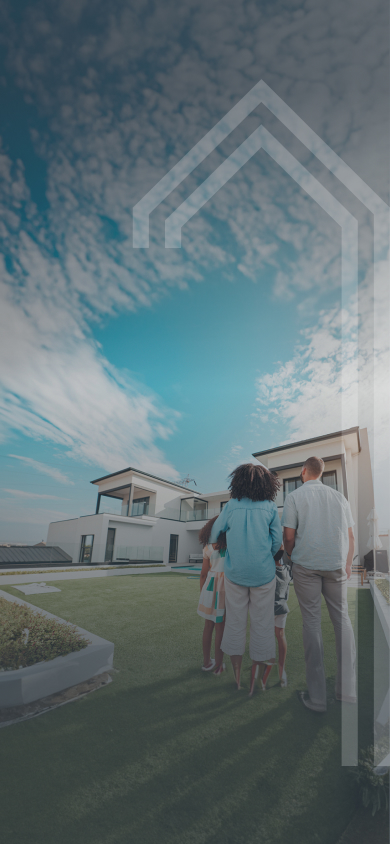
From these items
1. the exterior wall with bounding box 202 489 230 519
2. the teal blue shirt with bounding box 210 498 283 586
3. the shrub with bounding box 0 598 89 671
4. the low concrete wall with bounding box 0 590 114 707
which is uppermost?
the exterior wall with bounding box 202 489 230 519

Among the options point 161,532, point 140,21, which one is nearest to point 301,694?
point 140,21

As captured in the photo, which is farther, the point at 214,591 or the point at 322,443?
the point at 322,443

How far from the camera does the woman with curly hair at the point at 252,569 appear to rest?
2605 mm

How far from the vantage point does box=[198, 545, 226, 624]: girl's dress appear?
3072 mm

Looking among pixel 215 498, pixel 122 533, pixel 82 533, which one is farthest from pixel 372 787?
pixel 215 498

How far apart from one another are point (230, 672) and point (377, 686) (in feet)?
3.87

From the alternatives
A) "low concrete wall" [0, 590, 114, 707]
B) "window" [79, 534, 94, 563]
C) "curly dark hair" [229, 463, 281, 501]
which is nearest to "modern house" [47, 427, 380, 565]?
"window" [79, 534, 94, 563]

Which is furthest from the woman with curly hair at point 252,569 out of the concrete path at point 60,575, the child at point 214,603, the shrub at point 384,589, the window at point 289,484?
the window at point 289,484

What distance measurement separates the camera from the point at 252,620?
2.61 metres

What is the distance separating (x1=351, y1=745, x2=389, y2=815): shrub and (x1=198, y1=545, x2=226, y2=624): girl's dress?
1498 millimetres

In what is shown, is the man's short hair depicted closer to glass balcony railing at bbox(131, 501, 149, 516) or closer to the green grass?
the green grass

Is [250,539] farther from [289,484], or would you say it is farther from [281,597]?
[289,484]

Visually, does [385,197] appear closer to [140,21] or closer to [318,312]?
[318,312]

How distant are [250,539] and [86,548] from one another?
746 inches
